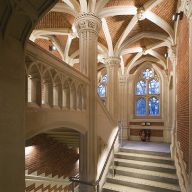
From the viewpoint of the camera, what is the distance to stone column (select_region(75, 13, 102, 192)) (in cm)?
400

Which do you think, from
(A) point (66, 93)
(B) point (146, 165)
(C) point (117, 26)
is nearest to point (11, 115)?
(A) point (66, 93)

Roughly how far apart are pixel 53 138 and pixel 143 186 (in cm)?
395

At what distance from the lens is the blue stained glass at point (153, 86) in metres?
9.69

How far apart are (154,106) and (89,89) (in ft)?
21.9

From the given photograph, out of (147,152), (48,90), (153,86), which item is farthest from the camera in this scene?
(153,86)

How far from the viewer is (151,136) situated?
29.7 ft

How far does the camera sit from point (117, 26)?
6.02 m

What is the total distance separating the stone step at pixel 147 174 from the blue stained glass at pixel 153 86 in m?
5.70

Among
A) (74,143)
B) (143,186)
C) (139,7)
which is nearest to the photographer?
(143,186)

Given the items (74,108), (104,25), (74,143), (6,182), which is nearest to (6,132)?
(6,182)

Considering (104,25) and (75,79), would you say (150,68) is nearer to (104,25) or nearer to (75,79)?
(104,25)

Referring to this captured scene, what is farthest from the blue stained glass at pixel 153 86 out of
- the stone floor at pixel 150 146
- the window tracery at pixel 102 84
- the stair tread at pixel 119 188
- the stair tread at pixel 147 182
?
the stair tread at pixel 119 188

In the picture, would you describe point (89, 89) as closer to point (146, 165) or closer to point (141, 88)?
point (146, 165)

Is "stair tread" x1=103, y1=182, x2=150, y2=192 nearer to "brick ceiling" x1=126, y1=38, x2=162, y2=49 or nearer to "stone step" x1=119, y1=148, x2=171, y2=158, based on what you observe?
"stone step" x1=119, y1=148, x2=171, y2=158
